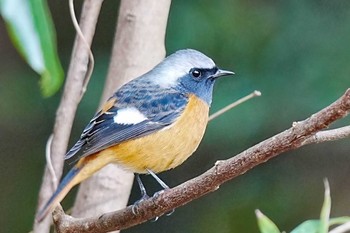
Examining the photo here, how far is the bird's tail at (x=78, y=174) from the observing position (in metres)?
1.53

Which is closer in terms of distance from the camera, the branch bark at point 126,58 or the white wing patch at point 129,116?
the white wing patch at point 129,116

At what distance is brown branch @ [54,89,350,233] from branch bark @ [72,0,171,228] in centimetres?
43

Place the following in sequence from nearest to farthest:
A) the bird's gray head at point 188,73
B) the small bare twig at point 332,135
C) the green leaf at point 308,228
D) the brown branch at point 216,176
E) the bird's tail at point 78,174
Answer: the brown branch at point 216,176
the small bare twig at point 332,135
the green leaf at point 308,228
the bird's tail at point 78,174
the bird's gray head at point 188,73

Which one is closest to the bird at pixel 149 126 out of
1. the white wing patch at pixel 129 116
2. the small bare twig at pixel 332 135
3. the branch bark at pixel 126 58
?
the white wing patch at pixel 129 116

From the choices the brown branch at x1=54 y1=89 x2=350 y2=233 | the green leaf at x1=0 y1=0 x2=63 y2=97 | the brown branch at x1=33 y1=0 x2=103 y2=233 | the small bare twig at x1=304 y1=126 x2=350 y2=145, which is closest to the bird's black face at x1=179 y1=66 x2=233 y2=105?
the brown branch at x1=33 y1=0 x2=103 y2=233

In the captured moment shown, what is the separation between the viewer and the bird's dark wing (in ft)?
5.52

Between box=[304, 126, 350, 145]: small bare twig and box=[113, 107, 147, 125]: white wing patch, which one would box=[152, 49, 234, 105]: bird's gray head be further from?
box=[304, 126, 350, 145]: small bare twig

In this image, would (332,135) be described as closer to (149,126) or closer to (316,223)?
(316,223)

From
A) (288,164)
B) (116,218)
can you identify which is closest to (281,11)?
(288,164)

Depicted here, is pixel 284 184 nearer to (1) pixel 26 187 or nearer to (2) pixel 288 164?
(2) pixel 288 164

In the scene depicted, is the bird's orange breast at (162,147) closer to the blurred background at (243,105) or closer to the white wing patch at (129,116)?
the white wing patch at (129,116)

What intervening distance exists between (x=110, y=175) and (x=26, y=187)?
113 cm

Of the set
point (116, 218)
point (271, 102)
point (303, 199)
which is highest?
Answer: point (116, 218)

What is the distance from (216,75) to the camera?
1.95 metres
